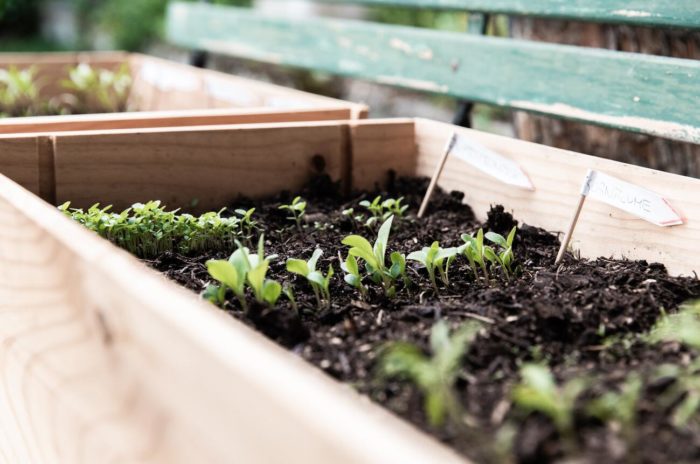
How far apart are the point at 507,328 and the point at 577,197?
720 mm

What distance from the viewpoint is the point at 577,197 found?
78.2 inches

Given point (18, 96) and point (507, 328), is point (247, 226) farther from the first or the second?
point (18, 96)

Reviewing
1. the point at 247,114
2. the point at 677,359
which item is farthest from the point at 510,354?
the point at 247,114

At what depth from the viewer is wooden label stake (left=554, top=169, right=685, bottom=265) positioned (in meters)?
1.74

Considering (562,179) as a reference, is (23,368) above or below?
below

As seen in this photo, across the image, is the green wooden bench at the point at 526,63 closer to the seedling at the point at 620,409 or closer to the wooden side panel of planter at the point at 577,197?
the wooden side panel of planter at the point at 577,197

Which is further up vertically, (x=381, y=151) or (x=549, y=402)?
(x=381, y=151)

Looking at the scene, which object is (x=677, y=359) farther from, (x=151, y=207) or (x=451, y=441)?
(x=151, y=207)

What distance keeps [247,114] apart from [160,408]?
62.6 inches

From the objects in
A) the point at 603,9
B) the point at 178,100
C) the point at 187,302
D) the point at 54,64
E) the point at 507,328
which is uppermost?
the point at 603,9

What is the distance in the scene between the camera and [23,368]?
61.4 inches

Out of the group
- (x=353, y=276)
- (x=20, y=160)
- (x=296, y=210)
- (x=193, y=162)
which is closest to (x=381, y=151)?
(x=296, y=210)

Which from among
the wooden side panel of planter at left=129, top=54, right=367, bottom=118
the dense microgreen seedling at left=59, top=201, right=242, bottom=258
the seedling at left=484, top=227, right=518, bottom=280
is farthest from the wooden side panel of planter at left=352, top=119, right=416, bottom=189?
the seedling at left=484, top=227, right=518, bottom=280

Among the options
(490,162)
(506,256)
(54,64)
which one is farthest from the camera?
(54,64)
